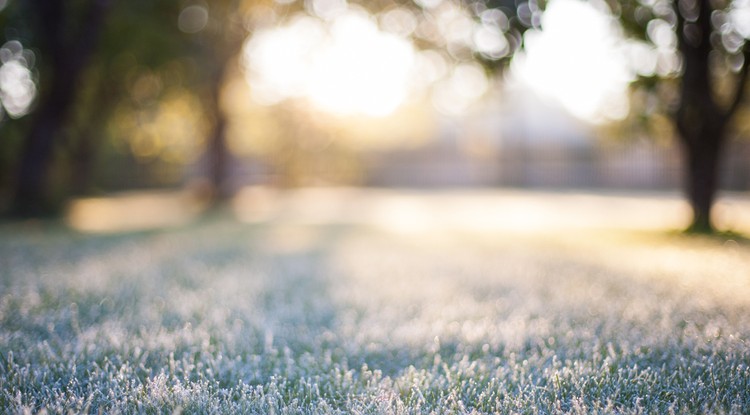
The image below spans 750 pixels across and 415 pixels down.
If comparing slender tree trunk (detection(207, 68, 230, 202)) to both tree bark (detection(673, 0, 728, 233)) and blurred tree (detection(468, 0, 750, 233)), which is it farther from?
tree bark (detection(673, 0, 728, 233))

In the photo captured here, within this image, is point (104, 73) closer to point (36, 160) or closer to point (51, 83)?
point (51, 83)

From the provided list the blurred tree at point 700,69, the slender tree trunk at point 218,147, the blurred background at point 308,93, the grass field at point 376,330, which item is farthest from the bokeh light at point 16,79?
the blurred tree at point 700,69

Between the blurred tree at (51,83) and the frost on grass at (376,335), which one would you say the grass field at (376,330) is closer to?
the frost on grass at (376,335)

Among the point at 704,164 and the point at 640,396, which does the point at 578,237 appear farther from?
the point at 640,396

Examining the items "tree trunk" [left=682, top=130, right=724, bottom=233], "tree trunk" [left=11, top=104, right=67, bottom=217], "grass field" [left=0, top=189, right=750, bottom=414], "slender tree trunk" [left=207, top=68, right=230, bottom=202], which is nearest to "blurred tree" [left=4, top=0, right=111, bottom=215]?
"tree trunk" [left=11, top=104, right=67, bottom=217]

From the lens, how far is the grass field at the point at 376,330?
6.20 feet

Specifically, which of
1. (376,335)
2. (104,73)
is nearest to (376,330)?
(376,335)

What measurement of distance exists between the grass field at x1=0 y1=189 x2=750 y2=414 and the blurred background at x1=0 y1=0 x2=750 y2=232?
10.7ft

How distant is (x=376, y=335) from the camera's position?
8.67 feet

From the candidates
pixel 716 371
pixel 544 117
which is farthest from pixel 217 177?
pixel 544 117

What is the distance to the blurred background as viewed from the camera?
745 cm

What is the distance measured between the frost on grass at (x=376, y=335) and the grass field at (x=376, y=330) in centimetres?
1

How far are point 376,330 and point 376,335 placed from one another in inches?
2.9

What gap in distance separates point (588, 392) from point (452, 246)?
444cm
